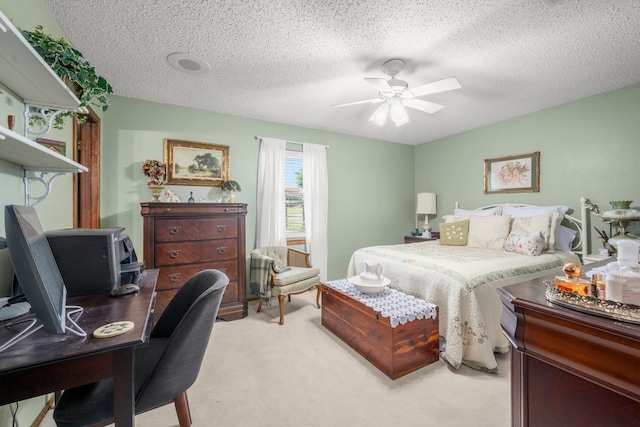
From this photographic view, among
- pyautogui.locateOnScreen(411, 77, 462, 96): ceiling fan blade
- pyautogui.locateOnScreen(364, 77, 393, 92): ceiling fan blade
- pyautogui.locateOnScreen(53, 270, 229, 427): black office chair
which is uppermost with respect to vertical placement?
pyautogui.locateOnScreen(364, 77, 393, 92): ceiling fan blade

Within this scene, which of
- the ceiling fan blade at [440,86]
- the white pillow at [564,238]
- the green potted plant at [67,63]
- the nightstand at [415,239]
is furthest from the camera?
the nightstand at [415,239]

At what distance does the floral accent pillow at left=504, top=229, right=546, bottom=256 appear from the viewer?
2.77 m

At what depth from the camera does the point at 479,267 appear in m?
2.21

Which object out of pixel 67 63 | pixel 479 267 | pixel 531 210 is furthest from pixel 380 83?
pixel 531 210

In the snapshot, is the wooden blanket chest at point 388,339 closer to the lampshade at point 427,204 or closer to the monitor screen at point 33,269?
the monitor screen at point 33,269

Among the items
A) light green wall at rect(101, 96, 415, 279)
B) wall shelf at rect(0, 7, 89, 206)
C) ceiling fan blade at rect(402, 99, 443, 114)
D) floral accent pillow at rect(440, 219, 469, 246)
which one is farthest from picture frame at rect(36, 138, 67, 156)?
floral accent pillow at rect(440, 219, 469, 246)

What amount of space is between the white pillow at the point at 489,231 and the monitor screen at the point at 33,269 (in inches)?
147

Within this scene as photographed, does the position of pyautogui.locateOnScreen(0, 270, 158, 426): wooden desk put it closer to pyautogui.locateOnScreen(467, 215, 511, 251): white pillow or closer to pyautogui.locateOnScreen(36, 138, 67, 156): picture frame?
pyautogui.locateOnScreen(36, 138, 67, 156): picture frame

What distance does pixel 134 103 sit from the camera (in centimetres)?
304

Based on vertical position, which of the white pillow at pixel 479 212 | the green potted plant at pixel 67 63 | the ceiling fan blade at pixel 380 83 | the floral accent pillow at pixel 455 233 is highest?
the ceiling fan blade at pixel 380 83

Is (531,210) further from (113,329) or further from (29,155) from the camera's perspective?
(29,155)

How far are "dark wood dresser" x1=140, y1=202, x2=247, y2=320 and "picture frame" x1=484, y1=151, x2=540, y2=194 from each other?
143 inches

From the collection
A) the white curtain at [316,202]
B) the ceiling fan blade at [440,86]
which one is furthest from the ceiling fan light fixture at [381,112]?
the white curtain at [316,202]

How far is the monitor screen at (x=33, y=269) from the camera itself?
29.1 inches
